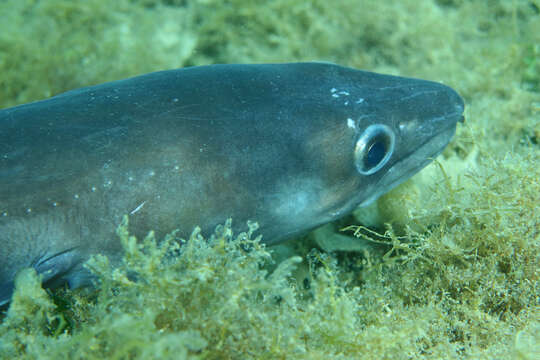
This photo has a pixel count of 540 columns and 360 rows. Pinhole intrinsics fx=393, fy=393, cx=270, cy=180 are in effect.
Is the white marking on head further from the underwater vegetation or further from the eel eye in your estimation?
the eel eye

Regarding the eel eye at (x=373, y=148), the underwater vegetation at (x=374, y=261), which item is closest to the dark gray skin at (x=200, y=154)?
the eel eye at (x=373, y=148)

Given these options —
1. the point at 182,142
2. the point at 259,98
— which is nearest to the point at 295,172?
the point at 259,98

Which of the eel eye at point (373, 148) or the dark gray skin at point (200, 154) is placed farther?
the eel eye at point (373, 148)

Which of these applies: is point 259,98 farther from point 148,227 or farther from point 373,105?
point 148,227

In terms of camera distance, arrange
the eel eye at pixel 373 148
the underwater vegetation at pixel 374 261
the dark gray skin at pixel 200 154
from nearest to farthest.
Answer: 1. the underwater vegetation at pixel 374 261
2. the dark gray skin at pixel 200 154
3. the eel eye at pixel 373 148

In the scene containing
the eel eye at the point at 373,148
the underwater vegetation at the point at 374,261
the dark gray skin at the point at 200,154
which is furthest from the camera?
the eel eye at the point at 373,148

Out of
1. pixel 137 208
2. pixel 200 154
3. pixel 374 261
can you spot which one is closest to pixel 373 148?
pixel 374 261

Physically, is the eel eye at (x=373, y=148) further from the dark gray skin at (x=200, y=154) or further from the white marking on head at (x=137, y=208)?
the white marking on head at (x=137, y=208)

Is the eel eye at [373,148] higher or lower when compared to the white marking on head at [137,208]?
higher
